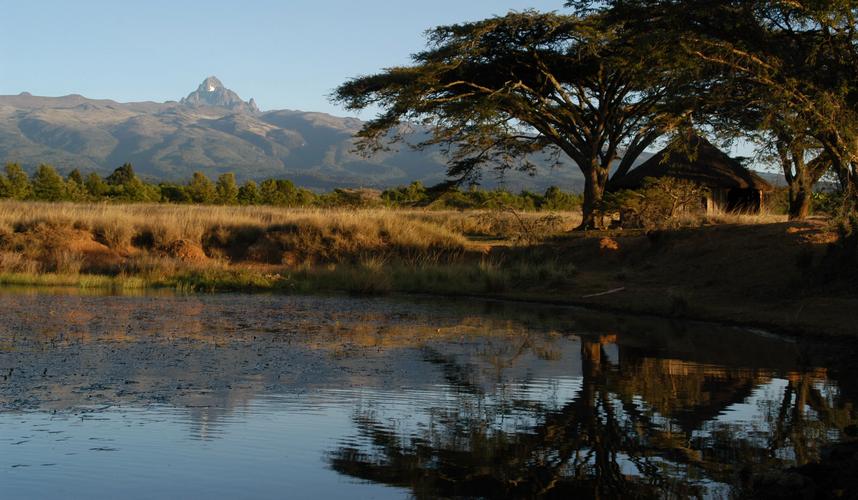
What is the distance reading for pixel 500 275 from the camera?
2484cm

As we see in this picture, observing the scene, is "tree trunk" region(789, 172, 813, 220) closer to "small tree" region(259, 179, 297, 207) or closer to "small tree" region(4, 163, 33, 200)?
"small tree" region(259, 179, 297, 207)

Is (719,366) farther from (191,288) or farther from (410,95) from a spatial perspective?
(410,95)

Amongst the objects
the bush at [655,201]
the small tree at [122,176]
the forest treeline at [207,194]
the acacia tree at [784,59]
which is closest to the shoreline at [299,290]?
the acacia tree at [784,59]

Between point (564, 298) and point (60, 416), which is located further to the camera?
point (564, 298)

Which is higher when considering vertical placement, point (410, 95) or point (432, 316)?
point (410, 95)

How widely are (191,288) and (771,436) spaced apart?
57.4ft

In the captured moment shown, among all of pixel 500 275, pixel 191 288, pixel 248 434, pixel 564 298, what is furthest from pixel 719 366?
pixel 191 288

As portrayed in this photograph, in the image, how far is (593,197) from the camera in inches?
1340

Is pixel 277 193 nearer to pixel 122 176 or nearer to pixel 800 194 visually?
pixel 122 176

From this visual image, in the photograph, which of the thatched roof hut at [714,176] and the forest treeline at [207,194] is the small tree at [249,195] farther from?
the thatched roof hut at [714,176]

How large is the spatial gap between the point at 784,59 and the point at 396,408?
1653 cm

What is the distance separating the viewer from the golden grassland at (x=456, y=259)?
66.4ft

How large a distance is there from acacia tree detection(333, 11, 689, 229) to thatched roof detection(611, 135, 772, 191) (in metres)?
0.89

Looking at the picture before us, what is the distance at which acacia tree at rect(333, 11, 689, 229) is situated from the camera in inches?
1253
